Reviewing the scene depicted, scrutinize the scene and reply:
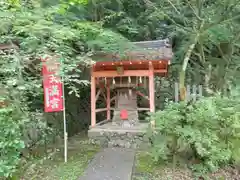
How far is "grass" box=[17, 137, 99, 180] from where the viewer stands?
15.6 ft

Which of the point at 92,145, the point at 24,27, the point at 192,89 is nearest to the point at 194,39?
the point at 192,89

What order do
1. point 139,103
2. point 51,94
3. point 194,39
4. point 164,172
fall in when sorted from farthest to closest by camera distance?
1. point 139,103
2. point 194,39
3. point 51,94
4. point 164,172

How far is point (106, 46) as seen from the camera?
6523 millimetres

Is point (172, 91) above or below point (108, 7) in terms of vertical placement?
below

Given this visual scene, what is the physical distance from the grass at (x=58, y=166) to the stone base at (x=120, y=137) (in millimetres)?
551

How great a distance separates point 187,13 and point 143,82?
267 cm

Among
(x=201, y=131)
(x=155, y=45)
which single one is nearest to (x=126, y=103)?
(x=155, y=45)

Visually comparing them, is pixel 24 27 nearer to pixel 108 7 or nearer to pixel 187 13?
pixel 108 7

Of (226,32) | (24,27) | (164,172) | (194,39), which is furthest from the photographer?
(226,32)

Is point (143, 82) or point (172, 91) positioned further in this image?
point (172, 91)

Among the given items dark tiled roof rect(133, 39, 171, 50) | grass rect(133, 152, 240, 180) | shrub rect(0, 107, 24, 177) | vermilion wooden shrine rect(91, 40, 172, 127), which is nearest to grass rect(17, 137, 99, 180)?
shrub rect(0, 107, 24, 177)

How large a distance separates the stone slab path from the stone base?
0.38m

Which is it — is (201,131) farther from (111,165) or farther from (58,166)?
(58,166)

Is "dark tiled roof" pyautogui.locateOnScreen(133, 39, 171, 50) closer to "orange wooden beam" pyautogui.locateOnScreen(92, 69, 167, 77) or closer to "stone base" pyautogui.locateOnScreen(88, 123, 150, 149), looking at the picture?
"orange wooden beam" pyautogui.locateOnScreen(92, 69, 167, 77)
